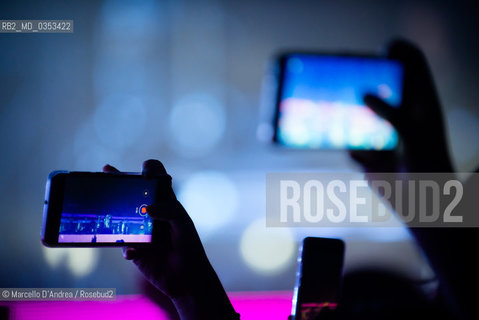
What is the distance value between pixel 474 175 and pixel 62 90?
1622 mm

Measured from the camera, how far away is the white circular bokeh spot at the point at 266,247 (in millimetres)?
1801

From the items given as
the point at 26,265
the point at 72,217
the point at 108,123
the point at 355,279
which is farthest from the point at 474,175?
the point at 26,265

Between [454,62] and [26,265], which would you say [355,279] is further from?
[26,265]

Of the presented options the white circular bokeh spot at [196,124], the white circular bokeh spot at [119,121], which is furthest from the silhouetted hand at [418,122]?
the white circular bokeh spot at [119,121]

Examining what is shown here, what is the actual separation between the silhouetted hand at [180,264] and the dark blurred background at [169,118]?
Result: 3.21 feet

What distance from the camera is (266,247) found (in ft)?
5.97

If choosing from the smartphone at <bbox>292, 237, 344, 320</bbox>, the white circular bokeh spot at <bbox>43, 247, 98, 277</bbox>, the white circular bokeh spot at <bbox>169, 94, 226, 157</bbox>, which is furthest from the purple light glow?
Result: the white circular bokeh spot at <bbox>169, 94, 226, 157</bbox>

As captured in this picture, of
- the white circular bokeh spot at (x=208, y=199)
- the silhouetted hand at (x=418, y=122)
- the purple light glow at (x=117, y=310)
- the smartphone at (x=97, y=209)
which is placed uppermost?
the silhouetted hand at (x=418, y=122)

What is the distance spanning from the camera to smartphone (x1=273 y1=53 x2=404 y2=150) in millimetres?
1145

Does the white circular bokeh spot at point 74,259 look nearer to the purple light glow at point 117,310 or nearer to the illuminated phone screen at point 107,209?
the purple light glow at point 117,310

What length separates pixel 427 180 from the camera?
63cm

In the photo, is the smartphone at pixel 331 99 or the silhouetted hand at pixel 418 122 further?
the smartphone at pixel 331 99

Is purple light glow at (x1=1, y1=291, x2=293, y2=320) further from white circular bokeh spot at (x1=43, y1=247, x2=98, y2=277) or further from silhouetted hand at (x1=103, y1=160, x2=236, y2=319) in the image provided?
silhouetted hand at (x1=103, y1=160, x2=236, y2=319)

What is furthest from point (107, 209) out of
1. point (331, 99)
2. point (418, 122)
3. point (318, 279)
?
point (331, 99)
